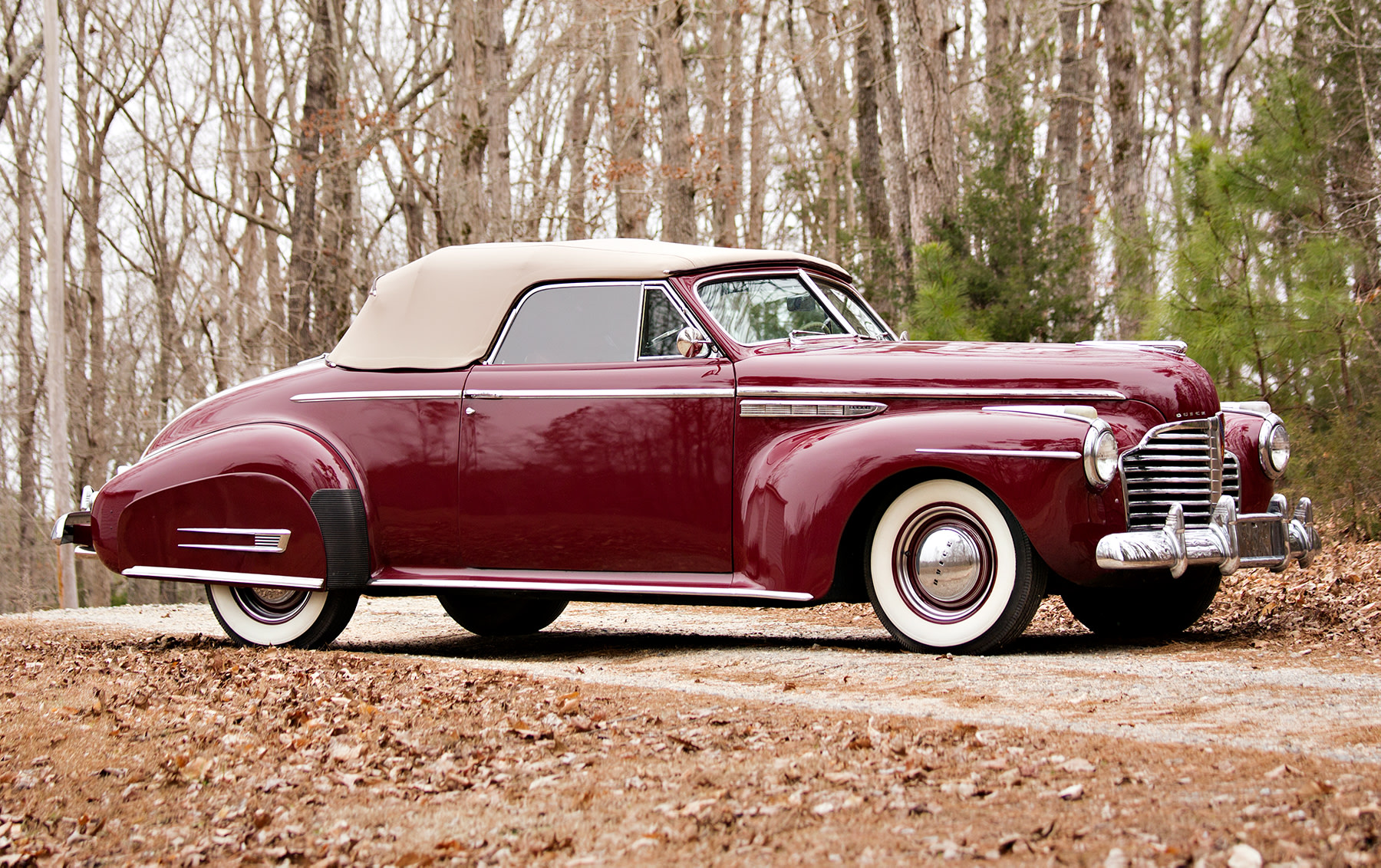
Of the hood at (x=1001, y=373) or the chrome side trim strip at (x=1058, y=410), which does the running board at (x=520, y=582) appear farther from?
the chrome side trim strip at (x=1058, y=410)

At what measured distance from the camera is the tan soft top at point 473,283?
685 cm

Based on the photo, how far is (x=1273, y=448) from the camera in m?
6.61

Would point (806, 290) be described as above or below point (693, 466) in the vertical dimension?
above

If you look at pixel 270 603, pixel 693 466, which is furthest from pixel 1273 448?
pixel 270 603

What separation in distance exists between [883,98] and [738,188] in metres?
13.5

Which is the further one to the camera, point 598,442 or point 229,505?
point 229,505

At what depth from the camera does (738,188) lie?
101 feet

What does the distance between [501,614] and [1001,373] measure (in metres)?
3.93

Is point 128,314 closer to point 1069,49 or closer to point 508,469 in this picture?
point 1069,49

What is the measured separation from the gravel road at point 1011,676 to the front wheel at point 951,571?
0.49ft

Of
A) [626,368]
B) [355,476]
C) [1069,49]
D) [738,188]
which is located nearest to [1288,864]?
[626,368]

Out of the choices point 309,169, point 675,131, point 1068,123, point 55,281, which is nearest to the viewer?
point 675,131

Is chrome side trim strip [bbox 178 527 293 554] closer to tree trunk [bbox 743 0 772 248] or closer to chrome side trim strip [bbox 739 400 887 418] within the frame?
chrome side trim strip [bbox 739 400 887 418]

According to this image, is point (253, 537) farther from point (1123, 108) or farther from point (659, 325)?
point (1123, 108)
